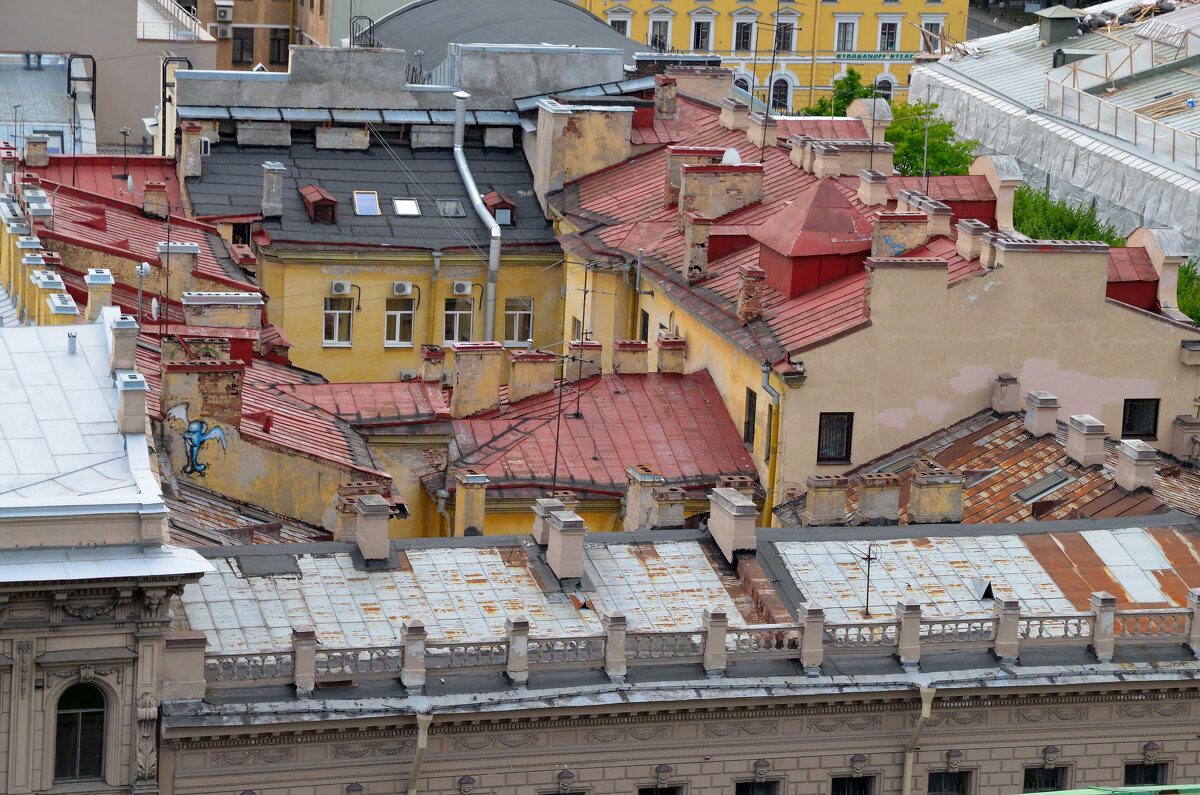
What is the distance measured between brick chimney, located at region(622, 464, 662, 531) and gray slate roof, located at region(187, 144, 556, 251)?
24.6m

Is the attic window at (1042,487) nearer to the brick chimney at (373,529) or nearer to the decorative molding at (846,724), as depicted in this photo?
the decorative molding at (846,724)

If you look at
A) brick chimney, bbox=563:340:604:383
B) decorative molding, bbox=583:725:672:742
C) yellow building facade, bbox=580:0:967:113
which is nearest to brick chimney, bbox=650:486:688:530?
decorative molding, bbox=583:725:672:742

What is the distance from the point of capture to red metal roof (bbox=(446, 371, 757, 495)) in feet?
229

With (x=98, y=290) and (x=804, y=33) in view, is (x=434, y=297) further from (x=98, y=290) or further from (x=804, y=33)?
(x=804, y=33)

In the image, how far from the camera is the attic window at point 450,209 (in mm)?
88312

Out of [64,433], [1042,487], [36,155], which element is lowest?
[1042,487]

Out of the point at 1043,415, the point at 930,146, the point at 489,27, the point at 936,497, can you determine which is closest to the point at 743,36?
the point at 930,146

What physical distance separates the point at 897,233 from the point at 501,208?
2021 centimetres

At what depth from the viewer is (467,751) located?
49.9 metres

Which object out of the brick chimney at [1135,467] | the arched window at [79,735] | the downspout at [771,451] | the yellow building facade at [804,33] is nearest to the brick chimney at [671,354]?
the downspout at [771,451]

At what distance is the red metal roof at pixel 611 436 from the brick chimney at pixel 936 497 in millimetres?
9098

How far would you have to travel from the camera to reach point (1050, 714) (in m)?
53.1

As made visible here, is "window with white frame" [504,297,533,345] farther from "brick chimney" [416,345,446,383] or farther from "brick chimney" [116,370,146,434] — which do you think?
"brick chimney" [116,370,146,434]

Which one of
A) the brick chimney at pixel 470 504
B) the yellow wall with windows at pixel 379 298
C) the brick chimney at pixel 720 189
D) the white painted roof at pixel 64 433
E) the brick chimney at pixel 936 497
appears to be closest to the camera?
the white painted roof at pixel 64 433
